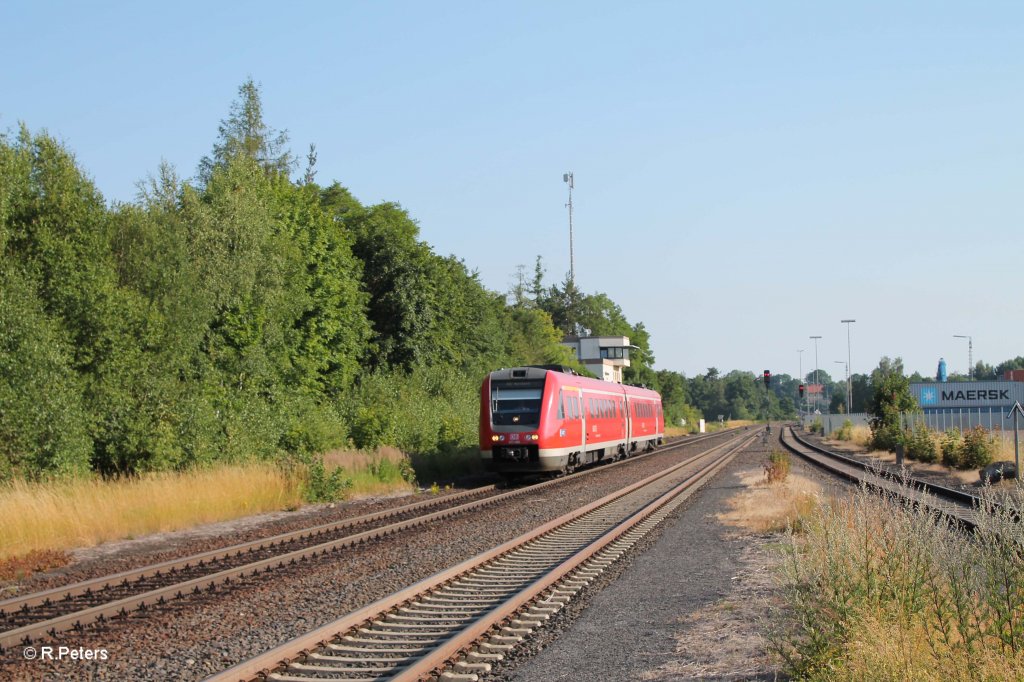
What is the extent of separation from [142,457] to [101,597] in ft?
41.0

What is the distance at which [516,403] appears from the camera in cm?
2750

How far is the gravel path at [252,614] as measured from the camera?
298 inches

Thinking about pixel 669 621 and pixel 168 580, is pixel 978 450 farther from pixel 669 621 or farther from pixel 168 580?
pixel 168 580

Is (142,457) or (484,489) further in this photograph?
(484,489)

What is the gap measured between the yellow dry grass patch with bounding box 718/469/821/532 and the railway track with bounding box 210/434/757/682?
7.88 ft

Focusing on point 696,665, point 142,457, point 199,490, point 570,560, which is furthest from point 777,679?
point 142,457

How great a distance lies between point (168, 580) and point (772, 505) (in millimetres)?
11927

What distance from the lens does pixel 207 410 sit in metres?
23.9

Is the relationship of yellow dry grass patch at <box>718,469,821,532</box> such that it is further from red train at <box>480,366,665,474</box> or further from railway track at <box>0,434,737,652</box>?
Answer: railway track at <box>0,434,737,652</box>

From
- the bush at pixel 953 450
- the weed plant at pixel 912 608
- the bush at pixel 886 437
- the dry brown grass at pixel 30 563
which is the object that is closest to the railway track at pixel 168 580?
the dry brown grass at pixel 30 563

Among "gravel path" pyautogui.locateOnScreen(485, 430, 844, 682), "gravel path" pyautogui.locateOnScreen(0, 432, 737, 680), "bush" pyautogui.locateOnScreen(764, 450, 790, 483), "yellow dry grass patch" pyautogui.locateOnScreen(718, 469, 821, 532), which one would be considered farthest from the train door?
"gravel path" pyautogui.locateOnScreen(485, 430, 844, 682)

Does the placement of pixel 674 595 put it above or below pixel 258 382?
below

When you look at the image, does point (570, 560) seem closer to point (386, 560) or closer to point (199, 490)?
point (386, 560)

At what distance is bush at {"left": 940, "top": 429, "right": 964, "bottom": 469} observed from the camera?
32969 millimetres
